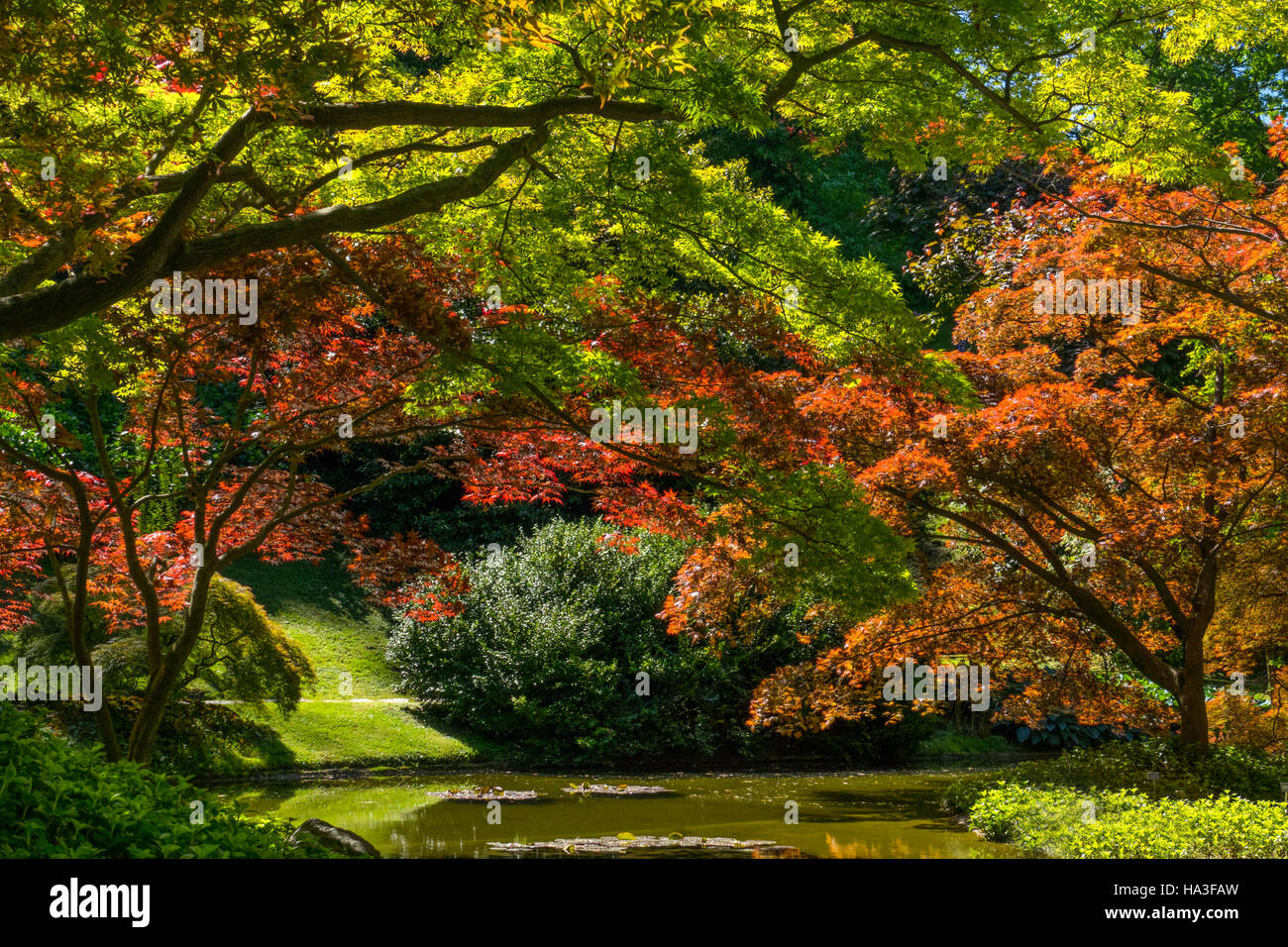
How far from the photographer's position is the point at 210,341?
269 inches

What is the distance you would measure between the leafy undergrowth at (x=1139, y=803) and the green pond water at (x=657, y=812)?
385 mm

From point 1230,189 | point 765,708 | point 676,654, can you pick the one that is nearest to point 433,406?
point 765,708

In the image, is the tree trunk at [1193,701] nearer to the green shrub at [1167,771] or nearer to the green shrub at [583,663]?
the green shrub at [1167,771]

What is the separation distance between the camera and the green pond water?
862 cm

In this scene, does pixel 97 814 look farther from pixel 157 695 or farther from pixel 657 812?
pixel 657 812

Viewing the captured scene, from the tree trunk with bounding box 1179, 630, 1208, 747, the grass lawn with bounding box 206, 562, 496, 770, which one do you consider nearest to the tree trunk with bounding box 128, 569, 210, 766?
the grass lawn with bounding box 206, 562, 496, 770

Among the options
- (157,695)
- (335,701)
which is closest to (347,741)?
(335,701)

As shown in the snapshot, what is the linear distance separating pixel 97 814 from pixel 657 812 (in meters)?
6.46

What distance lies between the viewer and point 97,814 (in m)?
4.40

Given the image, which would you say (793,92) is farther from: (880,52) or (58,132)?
(58,132)

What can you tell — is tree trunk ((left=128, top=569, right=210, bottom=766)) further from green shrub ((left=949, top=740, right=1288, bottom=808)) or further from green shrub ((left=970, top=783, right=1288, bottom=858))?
green shrub ((left=949, top=740, right=1288, bottom=808))

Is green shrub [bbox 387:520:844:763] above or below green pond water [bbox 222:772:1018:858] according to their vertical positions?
above

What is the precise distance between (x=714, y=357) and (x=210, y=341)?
10.6 feet

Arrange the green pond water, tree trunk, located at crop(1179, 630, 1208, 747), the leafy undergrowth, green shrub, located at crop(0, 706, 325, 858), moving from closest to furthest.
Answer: green shrub, located at crop(0, 706, 325, 858) < the leafy undergrowth < the green pond water < tree trunk, located at crop(1179, 630, 1208, 747)
